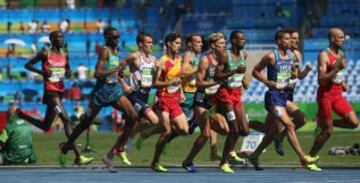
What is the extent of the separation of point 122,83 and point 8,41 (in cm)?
3532

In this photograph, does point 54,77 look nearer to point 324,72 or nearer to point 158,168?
point 158,168

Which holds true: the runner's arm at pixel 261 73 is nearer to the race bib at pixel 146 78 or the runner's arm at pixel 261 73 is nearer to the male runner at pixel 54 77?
the race bib at pixel 146 78

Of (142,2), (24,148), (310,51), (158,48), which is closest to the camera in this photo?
(24,148)

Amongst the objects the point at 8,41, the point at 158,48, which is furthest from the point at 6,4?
the point at 158,48

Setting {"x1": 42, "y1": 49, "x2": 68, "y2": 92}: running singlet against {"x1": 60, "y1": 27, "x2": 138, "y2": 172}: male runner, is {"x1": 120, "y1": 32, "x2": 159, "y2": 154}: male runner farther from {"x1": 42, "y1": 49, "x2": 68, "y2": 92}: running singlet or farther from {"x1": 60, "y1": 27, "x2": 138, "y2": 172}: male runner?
{"x1": 42, "y1": 49, "x2": 68, "y2": 92}: running singlet

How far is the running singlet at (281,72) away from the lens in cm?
2048

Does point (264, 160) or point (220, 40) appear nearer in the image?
point (220, 40)

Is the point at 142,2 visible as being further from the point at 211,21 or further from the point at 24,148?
Answer: the point at 24,148

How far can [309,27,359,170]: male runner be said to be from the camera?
20609 mm

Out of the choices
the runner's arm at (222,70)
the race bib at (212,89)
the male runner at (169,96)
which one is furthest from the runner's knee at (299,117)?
the male runner at (169,96)

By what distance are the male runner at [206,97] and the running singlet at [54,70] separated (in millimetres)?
2868

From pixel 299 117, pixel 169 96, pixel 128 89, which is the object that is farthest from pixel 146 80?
pixel 299 117

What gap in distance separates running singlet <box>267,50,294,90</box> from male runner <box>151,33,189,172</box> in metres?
1.60

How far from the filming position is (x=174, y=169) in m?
21.4
